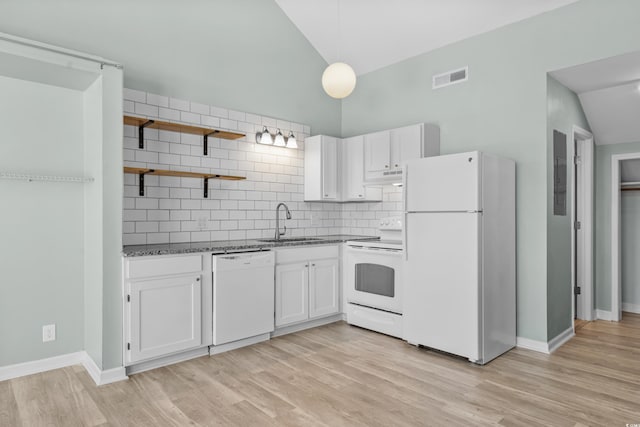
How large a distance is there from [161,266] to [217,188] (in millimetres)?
1229

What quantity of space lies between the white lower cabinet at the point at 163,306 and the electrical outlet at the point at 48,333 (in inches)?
25.8

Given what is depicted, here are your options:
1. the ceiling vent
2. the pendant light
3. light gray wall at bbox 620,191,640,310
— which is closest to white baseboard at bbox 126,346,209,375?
the pendant light

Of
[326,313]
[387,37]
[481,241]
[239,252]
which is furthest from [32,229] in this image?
[387,37]

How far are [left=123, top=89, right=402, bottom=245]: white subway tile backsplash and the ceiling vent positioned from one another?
4.01 feet

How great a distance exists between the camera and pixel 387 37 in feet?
14.8

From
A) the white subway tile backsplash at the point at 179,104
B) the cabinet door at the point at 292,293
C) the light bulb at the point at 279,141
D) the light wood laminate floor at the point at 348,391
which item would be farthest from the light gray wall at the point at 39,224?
the light bulb at the point at 279,141

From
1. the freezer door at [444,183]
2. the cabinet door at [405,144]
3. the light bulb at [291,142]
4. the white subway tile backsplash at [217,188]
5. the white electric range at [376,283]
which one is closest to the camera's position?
the freezer door at [444,183]

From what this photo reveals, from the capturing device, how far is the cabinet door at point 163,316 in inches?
117

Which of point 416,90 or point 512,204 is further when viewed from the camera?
point 416,90

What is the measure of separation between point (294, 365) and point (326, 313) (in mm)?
1110

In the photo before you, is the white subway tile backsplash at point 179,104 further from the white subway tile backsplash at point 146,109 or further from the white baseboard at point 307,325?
the white baseboard at point 307,325

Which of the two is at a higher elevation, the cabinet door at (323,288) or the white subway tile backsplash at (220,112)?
the white subway tile backsplash at (220,112)

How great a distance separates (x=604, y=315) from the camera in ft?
Answer: 14.9

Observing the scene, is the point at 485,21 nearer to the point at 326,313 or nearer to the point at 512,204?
the point at 512,204
